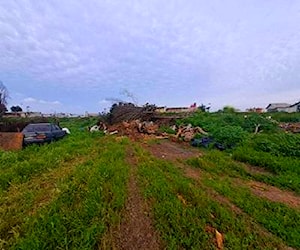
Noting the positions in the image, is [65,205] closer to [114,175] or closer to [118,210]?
[118,210]

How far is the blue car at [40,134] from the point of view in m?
12.0

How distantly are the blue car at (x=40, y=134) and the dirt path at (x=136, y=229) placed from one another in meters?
8.72

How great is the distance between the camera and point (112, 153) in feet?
24.2

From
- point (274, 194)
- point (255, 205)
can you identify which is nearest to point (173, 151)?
point (274, 194)

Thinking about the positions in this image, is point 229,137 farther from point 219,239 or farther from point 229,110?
point 229,110

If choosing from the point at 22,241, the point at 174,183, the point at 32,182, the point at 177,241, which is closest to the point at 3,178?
the point at 32,182

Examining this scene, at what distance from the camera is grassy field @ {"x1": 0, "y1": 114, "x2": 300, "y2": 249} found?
11.6 feet

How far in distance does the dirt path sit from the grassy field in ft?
0.21

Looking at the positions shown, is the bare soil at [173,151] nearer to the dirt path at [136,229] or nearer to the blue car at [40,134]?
the dirt path at [136,229]

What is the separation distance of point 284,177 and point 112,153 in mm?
4191

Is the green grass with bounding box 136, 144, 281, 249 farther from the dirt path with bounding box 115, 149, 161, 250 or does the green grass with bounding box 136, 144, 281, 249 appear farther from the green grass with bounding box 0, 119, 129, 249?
the green grass with bounding box 0, 119, 129, 249

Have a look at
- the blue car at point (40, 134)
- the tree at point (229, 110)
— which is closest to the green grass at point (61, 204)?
the blue car at point (40, 134)

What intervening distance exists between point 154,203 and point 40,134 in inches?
370

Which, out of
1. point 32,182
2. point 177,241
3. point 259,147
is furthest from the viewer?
point 259,147
